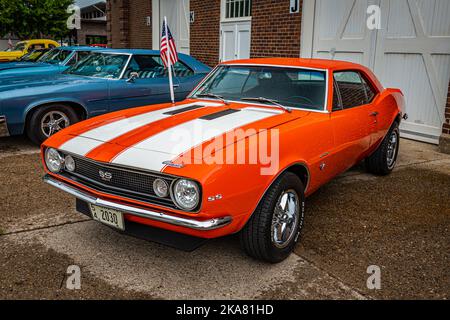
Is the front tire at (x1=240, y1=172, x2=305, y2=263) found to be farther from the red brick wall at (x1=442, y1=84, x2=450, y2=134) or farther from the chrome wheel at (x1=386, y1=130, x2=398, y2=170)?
A: the red brick wall at (x1=442, y1=84, x2=450, y2=134)

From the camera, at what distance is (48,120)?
20.9 feet

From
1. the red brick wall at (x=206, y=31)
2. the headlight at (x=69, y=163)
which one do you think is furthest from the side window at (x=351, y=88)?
→ the red brick wall at (x=206, y=31)

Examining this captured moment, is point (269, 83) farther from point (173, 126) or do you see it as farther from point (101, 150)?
point (101, 150)

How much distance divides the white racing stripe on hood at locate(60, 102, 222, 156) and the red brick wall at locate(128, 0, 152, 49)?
487 inches

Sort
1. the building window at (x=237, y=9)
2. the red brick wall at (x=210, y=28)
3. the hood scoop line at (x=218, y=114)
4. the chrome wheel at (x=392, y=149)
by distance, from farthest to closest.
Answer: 1. the building window at (x=237, y=9)
2. the red brick wall at (x=210, y=28)
3. the chrome wheel at (x=392, y=149)
4. the hood scoop line at (x=218, y=114)

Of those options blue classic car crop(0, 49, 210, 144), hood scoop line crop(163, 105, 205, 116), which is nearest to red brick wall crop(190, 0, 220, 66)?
blue classic car crop(0, 49, 210, 144)

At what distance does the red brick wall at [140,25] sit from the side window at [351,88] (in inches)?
465

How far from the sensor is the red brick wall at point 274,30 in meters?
9.16

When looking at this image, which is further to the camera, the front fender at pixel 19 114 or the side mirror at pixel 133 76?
the side mirror at pixel 133 76

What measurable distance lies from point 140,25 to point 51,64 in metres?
7.27

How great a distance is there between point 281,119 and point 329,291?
1.34 metres

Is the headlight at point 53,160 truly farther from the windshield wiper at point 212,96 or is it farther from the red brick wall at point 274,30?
the red brick wall at point 274,30

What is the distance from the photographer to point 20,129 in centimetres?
607

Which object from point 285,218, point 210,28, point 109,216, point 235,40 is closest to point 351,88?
point 285,218
